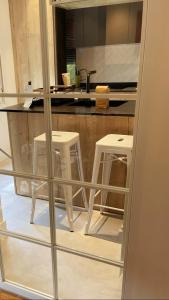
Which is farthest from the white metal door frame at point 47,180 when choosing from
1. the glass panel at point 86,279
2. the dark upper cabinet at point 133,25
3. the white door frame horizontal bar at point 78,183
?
the dark upper cabinet at point 133,25

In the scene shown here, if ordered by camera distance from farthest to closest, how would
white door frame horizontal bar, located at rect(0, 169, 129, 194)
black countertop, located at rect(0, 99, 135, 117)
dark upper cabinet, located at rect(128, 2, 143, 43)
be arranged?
dark upper cabinet, located at rect(128, 2, 143, 43), black countertop, located at rect(0, 99, 135, 117), white door frame horizontal bar, located at rect(0, 169, 129, 194)

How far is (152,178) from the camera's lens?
0.93m

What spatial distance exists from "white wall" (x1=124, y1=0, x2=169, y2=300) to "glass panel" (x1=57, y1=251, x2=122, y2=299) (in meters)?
0.31

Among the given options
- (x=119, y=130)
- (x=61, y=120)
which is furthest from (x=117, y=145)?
(x=61, y=120)

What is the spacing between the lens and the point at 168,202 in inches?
37.0

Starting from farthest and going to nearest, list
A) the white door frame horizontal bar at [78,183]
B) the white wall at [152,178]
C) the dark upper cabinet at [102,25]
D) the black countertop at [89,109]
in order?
1. the dark upper cabinet at [102,25]
2. the black countertop at [89,109]
3. the white door frame horizontal bar at [78,183]
4. the white wall at [152,178]

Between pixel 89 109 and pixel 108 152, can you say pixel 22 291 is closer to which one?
pixel 108 152

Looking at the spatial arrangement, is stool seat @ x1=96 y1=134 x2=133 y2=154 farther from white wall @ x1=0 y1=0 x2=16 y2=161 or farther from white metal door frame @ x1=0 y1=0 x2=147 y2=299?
white wall @ x1=0 y1=0 x2=16 y2=161

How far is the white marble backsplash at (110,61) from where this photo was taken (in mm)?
3712

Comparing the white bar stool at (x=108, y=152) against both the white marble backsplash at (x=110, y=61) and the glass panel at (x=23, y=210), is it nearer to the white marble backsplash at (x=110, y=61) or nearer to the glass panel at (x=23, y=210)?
the glass panel at (x=23, y=210)

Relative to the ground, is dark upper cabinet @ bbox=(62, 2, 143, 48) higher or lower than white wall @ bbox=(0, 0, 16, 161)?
higher

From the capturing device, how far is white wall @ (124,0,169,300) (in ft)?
2.61

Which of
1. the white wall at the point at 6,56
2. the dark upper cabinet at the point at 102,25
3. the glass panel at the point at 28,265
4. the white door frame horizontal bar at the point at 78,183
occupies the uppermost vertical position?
the dark upper cabinet at the point at 102,25

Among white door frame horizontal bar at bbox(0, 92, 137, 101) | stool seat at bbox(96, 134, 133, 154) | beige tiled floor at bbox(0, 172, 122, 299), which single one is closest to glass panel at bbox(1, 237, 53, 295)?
beige tiled floor at bbox(0, 172, 122, 299)
